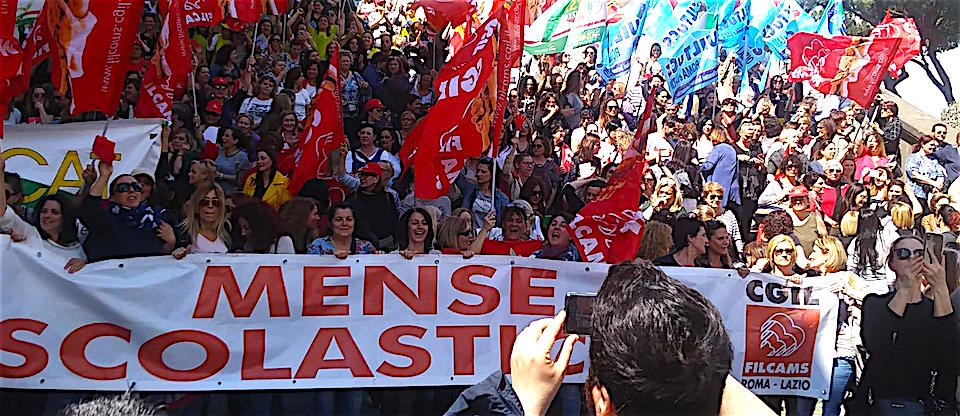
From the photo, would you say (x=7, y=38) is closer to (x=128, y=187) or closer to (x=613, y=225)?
(x=128, y=187)

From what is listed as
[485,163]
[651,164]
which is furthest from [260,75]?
[651,164]

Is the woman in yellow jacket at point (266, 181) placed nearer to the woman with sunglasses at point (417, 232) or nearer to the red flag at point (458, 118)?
the red flag at point (458, 118)

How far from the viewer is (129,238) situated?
525 cm

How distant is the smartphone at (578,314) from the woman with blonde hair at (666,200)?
5.57m

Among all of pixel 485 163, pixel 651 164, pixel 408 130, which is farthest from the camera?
pixel 651 164

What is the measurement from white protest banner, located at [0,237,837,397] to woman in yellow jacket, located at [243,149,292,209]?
204cm

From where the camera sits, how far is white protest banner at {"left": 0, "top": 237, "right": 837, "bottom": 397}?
491cm

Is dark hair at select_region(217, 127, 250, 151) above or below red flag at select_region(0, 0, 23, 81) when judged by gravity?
below

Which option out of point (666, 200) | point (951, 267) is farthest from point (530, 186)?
point (951, 267)

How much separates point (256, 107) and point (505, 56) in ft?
10.9

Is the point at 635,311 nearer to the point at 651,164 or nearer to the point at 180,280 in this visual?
the point at 180,280

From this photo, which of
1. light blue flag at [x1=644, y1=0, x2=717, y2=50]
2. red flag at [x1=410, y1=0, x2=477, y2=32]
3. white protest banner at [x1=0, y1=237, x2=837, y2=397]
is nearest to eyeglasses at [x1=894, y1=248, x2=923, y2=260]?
white protest banner at [x1=0, y1=237, x2=837, y2=397]

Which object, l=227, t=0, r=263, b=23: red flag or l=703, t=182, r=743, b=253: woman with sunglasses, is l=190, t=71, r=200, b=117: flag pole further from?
l=703, t=182, r=743, b=253: woman with sunglasses

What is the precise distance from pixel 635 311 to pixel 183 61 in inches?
263
